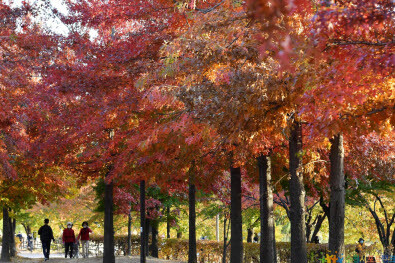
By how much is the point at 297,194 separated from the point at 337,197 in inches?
44.7

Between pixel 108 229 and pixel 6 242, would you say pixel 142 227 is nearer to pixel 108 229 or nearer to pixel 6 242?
pixel 108 229

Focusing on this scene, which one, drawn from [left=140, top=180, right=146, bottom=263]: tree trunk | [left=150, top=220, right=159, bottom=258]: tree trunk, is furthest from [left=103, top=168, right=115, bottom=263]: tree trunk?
[left=150, top=220, right=159, bottom=258]: tree trunk

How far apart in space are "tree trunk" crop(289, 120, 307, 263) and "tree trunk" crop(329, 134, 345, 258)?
88cm

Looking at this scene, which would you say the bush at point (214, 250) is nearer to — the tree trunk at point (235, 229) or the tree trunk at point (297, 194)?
the tree trunk at point (235, 229)

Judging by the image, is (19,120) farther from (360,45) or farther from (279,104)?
Result: (360,45)

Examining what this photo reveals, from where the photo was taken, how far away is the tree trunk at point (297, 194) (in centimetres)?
1124

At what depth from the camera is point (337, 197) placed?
408 inches

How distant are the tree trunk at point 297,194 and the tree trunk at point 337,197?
2.90 ft

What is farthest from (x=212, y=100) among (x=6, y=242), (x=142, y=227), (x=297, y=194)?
(x=6, y=242)

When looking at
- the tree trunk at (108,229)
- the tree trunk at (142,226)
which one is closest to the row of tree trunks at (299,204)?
the tree trunk at (142,226)

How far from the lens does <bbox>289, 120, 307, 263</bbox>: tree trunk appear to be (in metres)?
11.2

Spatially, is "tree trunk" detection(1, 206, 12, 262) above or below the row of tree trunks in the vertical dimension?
below

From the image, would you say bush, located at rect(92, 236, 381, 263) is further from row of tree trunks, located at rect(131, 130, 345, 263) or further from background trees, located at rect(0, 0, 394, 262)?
row of tree trunks, located at rect(131, 130, 345, 263)

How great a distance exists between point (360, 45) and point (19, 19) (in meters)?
10.6
